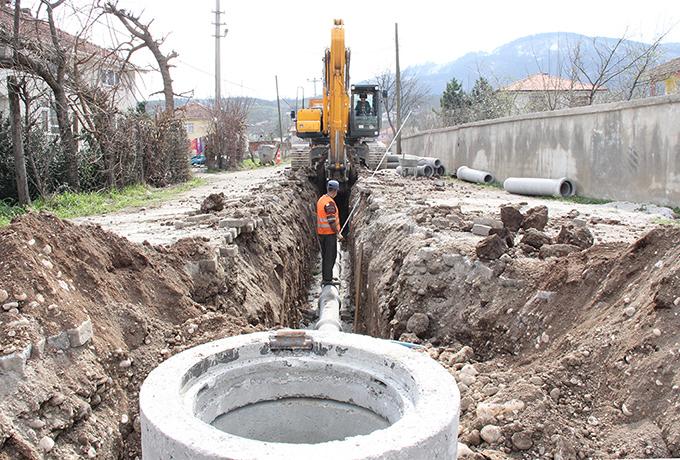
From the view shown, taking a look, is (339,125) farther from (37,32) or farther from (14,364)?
(14,364)

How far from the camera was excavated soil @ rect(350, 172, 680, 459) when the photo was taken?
11.7ft

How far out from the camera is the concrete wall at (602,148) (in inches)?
485

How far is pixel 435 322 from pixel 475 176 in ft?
51.7

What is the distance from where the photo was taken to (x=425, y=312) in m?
6.48

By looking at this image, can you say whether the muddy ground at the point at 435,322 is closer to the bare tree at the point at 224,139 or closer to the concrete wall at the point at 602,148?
the concrete wall at the point at 602,148

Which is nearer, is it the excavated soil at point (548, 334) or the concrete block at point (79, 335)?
the excavated soil at point (548, 334)

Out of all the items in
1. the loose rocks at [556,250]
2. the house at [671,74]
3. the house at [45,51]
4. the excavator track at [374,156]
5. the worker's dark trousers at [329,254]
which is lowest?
the worker's dark trousers at [329,254]

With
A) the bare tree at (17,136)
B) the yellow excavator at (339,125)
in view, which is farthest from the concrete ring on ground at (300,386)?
the yellow excavator at (339,125)

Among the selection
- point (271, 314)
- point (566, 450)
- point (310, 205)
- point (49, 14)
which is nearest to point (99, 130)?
point (49, 14)

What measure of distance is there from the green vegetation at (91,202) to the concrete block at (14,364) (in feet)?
24.7

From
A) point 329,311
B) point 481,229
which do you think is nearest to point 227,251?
point 329,311

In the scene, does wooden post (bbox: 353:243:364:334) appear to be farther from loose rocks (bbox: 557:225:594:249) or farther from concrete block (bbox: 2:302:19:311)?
concrete block (bbox: 2:302:19:311)

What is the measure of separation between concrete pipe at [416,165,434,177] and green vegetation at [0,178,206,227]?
8.09m

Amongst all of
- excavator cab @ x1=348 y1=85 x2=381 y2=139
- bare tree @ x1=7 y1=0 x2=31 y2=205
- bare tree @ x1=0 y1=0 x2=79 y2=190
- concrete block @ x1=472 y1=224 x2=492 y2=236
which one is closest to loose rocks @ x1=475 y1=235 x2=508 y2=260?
concrete block @ x1=472 y1=224 x2=492 y2=236
